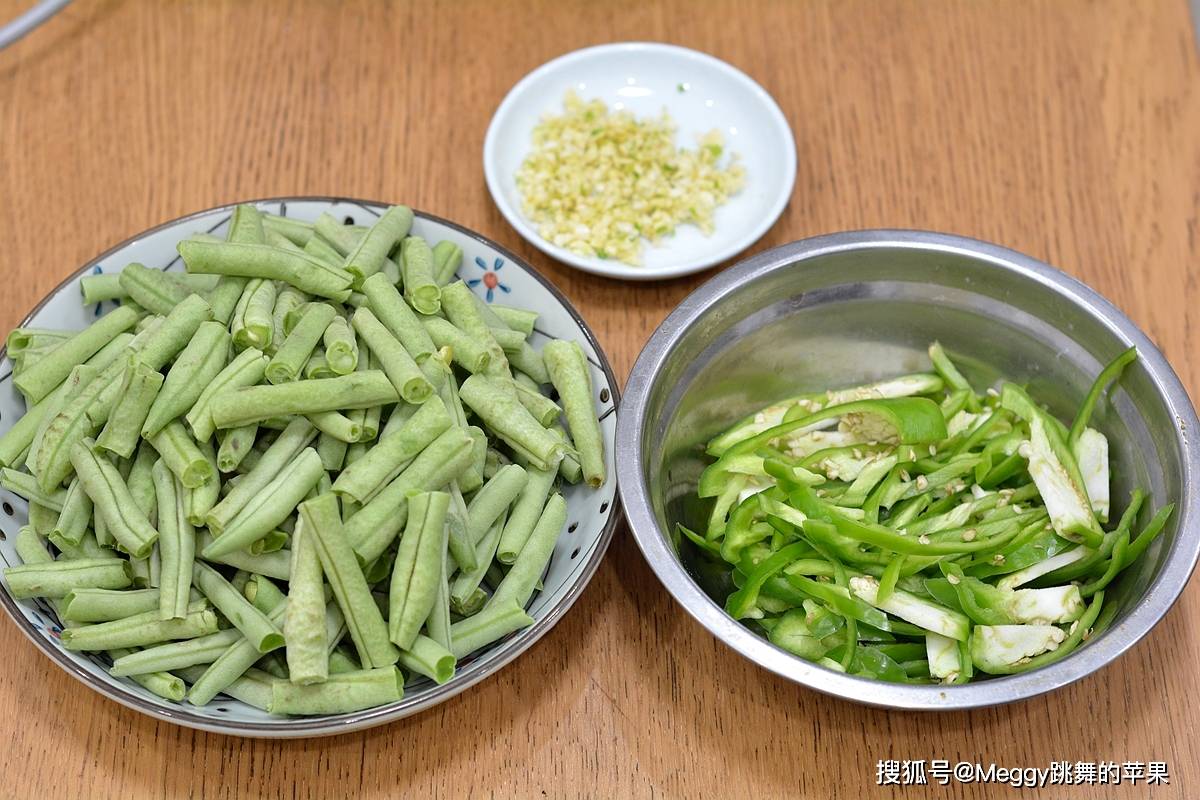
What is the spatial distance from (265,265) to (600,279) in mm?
572

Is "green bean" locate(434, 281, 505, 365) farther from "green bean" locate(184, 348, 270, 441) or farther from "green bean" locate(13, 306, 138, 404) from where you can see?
"green bean" locate(13, 306, 138, 404)

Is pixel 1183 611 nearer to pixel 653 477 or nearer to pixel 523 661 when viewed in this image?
pixel 653 477

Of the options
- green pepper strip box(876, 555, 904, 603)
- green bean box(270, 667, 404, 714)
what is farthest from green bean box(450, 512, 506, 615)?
green pepper strip box(876, 555, 904, 603)

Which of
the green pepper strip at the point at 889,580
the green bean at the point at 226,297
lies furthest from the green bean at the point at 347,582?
the green pepper strip at the point at 889,580

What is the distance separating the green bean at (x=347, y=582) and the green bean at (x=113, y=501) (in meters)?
0.20

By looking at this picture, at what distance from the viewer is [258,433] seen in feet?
4.16

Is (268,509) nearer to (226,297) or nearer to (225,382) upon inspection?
(225,382)

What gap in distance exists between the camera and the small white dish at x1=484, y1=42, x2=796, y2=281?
67.4 inches

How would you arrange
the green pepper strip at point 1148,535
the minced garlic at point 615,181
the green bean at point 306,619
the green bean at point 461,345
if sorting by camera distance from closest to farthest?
the green bean at point 306,619 → the green pepper strip at point 1148,535 → the green bean at point 461,345 → the minced garlic at point 615,181

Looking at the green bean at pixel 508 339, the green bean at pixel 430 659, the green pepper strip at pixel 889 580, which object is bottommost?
the green bean at pixel 430 659

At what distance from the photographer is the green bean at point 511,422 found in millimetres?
1266

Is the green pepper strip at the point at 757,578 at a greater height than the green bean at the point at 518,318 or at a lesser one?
lesser

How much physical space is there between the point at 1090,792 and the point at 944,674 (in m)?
0.25

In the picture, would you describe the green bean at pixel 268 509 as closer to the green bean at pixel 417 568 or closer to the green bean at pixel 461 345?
the green bean at pixel 417 568
